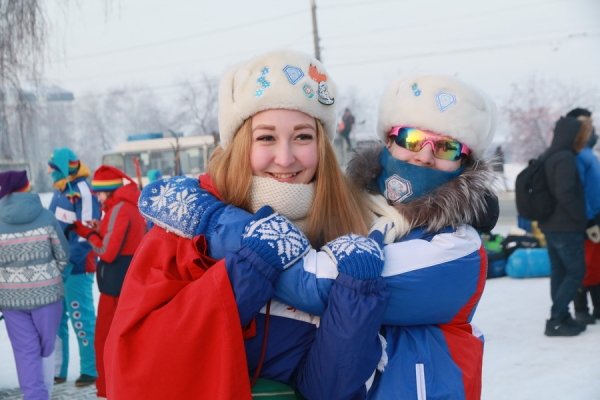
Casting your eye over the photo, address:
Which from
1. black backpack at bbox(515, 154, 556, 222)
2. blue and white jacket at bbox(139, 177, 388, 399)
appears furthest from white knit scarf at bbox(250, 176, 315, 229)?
black backpack at bbox(515, 154, 556, 222)

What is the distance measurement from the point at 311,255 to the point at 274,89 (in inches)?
20.6

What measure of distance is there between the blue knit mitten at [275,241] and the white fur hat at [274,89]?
373 millimetres

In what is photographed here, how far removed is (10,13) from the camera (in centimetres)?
720

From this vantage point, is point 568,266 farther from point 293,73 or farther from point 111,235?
point 293,73

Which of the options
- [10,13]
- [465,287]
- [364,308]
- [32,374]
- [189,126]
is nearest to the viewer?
[364,308]

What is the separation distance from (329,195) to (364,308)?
50cm

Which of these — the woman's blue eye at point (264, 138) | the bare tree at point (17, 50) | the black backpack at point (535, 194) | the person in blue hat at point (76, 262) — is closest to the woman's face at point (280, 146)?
the woman's blue eye at point (264, 138)

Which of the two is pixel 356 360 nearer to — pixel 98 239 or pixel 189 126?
pixel 98 239

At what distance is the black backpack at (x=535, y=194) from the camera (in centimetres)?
627

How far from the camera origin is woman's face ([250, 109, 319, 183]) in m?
1.84

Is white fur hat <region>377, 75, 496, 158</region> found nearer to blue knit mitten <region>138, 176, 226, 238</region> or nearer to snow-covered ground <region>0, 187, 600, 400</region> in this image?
blue knit mitten <region>138, 176, 226, 238</region>

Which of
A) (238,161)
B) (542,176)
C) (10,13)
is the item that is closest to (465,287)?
(238,161)

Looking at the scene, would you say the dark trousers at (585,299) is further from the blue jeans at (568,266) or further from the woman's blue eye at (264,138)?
the woman's blue eye at (264,138)

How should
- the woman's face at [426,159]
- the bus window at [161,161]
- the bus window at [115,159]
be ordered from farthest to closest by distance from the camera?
the bus window at [115,159], the bus window at [161,161], the woman's face at [426,159]
